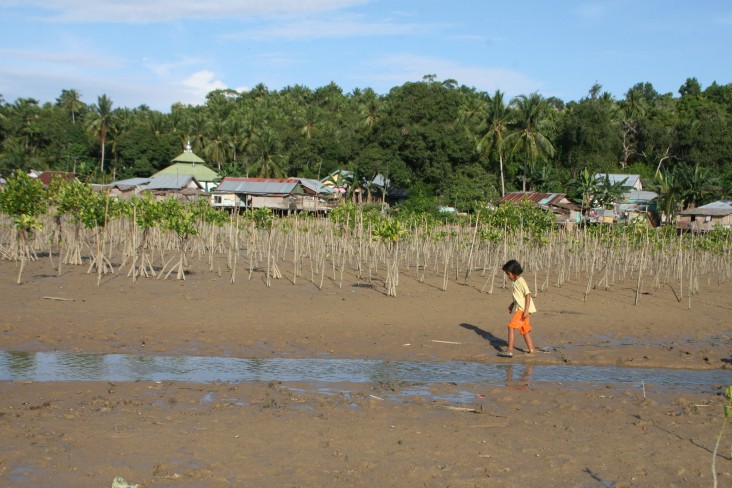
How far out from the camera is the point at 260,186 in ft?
157

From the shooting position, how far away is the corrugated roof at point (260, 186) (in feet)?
156

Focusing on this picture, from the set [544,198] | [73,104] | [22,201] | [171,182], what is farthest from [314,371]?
[73,104]

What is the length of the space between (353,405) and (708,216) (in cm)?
4086

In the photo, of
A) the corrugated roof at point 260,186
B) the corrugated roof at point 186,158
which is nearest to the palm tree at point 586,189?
the corrugated roof at point 260,186

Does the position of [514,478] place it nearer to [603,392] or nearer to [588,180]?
[603,392]

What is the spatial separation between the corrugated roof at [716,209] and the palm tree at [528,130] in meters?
10.1

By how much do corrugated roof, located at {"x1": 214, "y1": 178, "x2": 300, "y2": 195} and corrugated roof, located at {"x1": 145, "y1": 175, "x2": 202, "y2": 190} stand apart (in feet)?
10.2

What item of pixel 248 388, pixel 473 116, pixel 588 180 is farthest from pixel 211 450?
pixel 473 116

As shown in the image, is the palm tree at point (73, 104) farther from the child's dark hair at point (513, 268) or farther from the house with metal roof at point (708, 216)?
the child's dark hair at point (513, 268)

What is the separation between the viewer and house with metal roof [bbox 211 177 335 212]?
47344 millimetres

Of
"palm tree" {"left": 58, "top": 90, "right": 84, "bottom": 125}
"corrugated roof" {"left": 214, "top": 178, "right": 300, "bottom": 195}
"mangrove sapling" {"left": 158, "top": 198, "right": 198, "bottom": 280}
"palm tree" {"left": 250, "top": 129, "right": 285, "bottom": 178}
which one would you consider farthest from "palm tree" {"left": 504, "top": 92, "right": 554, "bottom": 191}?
"palm tree" {"left": 58, "top": 90, "right": 84, "bottom": 125}

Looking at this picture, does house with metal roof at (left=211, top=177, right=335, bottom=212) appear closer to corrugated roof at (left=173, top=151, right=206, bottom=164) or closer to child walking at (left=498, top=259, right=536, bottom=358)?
corrugated roof at (left=173, top=151, right=206, bottom=164)

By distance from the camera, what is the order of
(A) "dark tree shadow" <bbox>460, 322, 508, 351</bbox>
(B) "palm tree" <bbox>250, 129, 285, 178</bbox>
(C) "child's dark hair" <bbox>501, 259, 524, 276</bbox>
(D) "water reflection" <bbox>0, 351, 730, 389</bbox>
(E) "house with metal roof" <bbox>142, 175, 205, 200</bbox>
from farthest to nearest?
(B) "palm tree" <bbox>250, 129, 285, 178</bbox> → (E) "house with metal roof" <bbox>142, 175, 205, 200</bbox> → (A) "dark tree shadow" <bbox>460, 322, 508, 351</bbox> → (C) "child's dark hair" <bbox>501, 259, 524, 276</bbox> → (D) "water reflection" <bbox>0, 351, 730, 389</bbox>

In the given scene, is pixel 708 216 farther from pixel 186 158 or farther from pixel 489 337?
pixel 186 158
